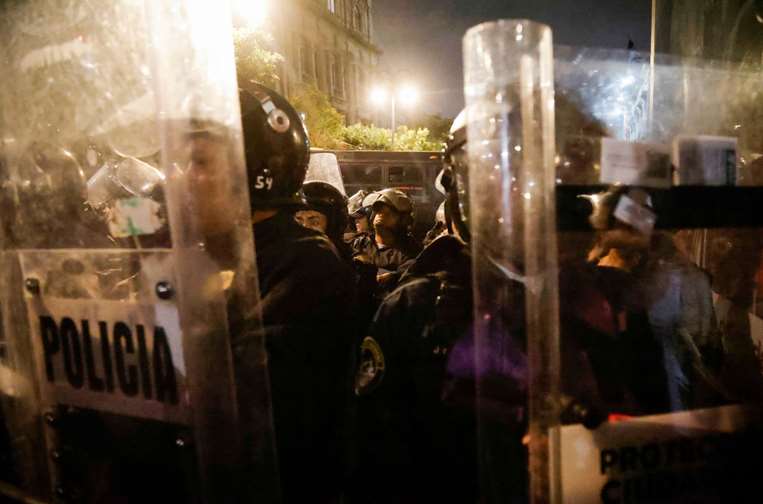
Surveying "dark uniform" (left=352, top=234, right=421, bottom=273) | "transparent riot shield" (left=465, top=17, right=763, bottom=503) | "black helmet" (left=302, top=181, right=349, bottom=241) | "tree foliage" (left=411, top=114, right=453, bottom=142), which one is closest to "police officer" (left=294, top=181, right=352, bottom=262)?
"black helmet" (left=302, top=181, right=349, bottom=241)

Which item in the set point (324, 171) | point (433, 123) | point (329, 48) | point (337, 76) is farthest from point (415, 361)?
point (433, 123)

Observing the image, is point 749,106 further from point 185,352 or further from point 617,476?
point 185,352

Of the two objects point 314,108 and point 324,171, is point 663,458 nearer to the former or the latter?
point 324,171

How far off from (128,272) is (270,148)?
95cm

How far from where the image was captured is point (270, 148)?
82.6 inches

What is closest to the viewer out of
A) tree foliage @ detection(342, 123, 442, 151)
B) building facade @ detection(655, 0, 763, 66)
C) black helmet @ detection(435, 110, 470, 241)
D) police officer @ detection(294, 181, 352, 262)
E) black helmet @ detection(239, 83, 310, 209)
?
black helmet @ detection(435, 110, 470, 241)

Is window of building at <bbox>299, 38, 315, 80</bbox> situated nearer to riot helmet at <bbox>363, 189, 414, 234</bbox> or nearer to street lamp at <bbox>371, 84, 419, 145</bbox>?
street lamp at <bbox>371, 84, 419, 145</bbox>

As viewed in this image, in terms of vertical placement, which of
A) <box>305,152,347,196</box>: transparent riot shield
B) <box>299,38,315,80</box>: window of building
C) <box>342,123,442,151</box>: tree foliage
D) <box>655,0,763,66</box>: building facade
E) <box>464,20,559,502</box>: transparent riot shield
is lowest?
<box>464,20,559,502</box>: transparent riot shield

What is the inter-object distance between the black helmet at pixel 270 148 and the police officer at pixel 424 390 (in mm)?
824

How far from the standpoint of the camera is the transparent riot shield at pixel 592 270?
1018mm

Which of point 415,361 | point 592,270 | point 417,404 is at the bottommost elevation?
point 417,404

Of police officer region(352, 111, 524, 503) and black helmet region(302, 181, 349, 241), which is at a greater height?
black helmet region(302, 181, 349, 241)

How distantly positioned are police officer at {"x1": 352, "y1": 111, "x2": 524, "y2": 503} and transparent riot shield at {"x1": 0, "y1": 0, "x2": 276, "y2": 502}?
1.91ft

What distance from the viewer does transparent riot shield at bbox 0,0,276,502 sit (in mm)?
1122
